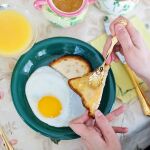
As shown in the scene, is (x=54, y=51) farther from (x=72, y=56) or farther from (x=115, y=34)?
(x=115, y=34)

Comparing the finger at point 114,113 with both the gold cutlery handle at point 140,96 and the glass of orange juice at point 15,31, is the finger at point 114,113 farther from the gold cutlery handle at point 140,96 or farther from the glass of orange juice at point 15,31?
the glass of orange juice at point 15,31

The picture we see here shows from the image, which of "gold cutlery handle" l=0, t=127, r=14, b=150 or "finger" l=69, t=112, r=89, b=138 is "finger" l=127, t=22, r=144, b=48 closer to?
"finger" l=69, t=112, r=89, b=138

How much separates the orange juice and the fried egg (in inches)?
2.7

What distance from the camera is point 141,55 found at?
0.74 m

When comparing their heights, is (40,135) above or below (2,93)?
below

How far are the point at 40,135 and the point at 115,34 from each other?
26 cm

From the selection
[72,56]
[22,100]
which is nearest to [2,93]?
[22,100]

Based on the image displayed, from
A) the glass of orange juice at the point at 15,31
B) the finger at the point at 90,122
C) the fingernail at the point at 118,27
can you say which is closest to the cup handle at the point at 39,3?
the glass of orange juice at the point at 15,31

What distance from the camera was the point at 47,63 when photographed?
2.63 feet

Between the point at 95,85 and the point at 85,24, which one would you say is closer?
the point at 95,85

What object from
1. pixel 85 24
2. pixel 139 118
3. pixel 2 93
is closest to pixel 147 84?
pixel 139 118

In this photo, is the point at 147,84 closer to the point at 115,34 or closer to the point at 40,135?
the point at 115,34

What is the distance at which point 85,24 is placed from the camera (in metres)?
Answer: 0.84

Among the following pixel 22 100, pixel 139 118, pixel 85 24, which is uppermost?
pixel 85 24
